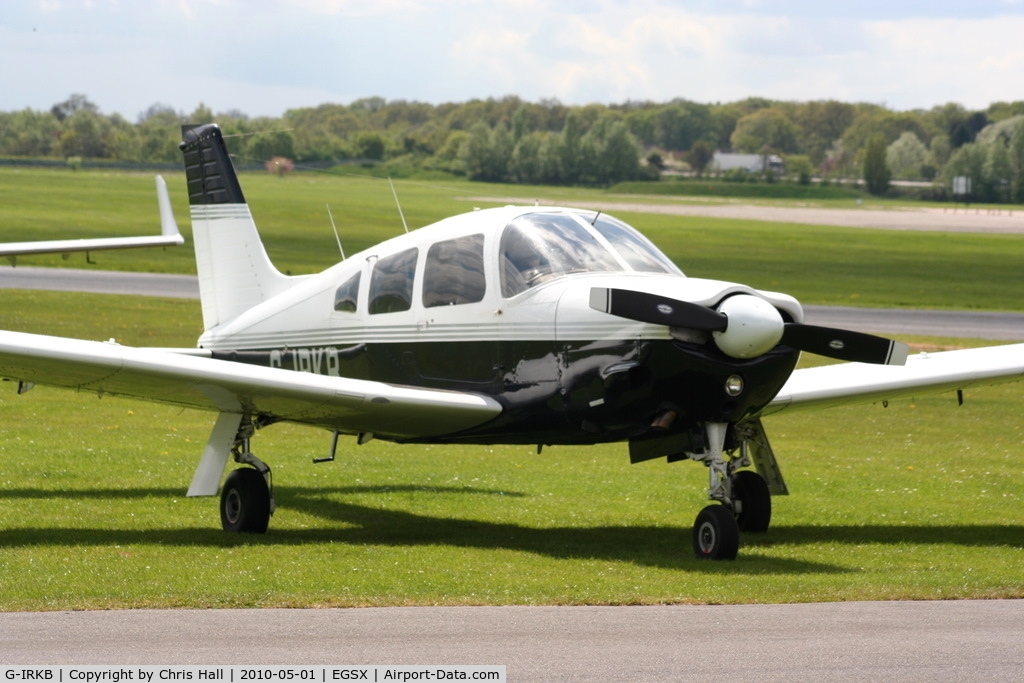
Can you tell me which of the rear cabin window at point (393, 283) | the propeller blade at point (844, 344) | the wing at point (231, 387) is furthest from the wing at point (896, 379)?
the rear cabin window at point (393, 283)

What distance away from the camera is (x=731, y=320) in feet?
31.5

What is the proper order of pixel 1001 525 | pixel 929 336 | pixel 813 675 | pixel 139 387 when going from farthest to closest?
pixel 929 336 → pixel 1001 525 → pixel 139 387 → pixel 813 675

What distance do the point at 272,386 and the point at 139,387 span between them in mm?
1284

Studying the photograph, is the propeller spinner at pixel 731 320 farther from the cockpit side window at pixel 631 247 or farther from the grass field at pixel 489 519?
the grass field at pixel 489 519

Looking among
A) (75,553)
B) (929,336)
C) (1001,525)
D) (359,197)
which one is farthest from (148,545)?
(359,197)

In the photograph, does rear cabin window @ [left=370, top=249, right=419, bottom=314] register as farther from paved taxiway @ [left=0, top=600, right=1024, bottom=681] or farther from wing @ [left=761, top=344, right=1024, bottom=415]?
paved taxiway @ [left=0, top=600, right=1024, bottom=681]

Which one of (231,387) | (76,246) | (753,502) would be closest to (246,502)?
(231,387)

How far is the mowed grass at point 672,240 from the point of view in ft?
163

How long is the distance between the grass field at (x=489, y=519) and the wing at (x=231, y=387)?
112 centimetres

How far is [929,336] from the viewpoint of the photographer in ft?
107

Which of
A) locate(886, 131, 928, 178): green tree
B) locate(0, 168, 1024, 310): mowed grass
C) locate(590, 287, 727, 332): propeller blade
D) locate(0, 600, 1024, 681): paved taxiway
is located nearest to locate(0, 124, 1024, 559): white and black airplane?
locate(590, 287, 727, 332): propeller blade

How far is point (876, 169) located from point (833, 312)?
5272 inches

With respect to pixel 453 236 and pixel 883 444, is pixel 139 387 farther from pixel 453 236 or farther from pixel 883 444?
pixel 883 444

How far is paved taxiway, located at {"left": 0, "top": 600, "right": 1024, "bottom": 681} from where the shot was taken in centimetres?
688
